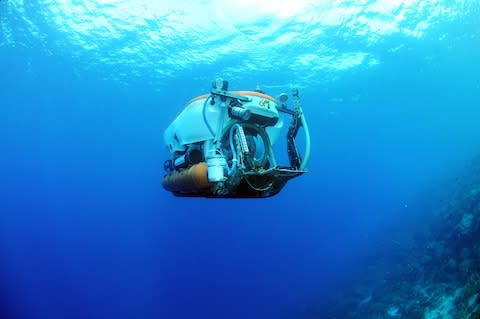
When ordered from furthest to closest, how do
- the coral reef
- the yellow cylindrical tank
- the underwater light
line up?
the coral reef < the yellow cylindrical tank < the underwater light

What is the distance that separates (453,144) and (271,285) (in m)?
62.8

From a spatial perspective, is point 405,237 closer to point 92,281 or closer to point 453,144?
point 92,281

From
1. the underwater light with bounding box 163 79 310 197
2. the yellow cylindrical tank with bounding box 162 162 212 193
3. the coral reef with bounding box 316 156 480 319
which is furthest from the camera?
the coral reef with bounding box 316 156 480 319

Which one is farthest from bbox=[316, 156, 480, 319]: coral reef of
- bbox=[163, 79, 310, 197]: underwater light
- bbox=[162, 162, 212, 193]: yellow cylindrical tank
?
bbox=[162, 162, 212, 193]: yellow cylindrical tank

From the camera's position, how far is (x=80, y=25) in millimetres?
16469

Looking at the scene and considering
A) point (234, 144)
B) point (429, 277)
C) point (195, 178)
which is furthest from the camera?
point (429, 277)

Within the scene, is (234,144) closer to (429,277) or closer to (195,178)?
(195,178)

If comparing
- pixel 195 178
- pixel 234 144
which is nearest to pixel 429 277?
pixel 234 144

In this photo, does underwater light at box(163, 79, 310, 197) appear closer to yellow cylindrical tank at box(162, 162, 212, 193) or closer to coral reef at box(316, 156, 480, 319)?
yellow cylindrical tank at box(162, 162, 212, 193)

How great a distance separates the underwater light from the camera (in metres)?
5.52

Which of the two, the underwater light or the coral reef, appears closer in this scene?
the underwater light

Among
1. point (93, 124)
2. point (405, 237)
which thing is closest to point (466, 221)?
point (405, 237)

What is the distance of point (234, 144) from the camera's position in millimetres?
5801

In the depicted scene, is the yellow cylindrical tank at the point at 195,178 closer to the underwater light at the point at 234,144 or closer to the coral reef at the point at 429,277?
the underwater light at the point at 234,144
